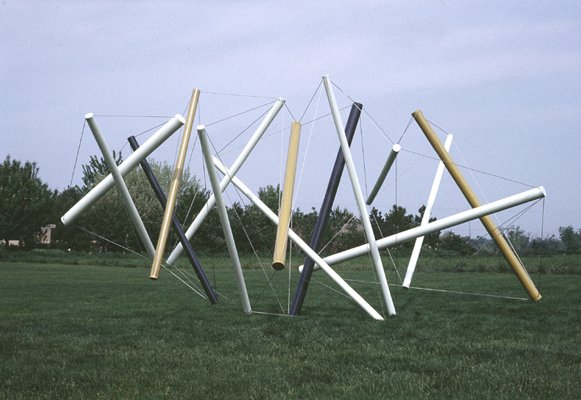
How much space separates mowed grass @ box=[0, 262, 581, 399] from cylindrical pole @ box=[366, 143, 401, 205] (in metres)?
2.13

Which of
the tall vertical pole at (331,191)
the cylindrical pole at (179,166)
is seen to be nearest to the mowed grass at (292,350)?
the tall vertical pole at (331,191)

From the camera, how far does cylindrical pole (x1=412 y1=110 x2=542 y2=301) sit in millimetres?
11680

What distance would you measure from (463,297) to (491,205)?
5554mm

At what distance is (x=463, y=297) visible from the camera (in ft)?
53.5

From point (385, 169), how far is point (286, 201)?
3437 millimetres

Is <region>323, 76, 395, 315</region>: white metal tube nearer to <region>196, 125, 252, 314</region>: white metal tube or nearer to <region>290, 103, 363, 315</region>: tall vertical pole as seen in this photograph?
<region>290, 103, 363, 315</region>: tall vertical pole

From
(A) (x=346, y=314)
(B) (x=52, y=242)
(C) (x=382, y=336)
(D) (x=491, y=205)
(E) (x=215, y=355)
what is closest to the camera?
(E) (x=215, y=355)

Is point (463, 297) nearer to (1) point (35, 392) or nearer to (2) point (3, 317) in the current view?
(2) point (3, 317)

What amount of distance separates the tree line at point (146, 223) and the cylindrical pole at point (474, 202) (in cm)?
1488

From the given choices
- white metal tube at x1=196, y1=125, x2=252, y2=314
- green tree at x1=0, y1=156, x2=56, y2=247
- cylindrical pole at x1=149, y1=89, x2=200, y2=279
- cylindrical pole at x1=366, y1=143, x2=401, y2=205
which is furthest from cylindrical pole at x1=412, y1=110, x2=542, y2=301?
green tree at x1=0, y1=156, x2=56, y2=247

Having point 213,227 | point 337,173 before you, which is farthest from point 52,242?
point 337,173

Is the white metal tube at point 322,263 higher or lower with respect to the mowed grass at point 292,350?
Result: higher

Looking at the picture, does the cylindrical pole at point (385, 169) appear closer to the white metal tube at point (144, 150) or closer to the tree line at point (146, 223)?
the white metal tube at point (144, 150)

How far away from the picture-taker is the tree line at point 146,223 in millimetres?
35156
